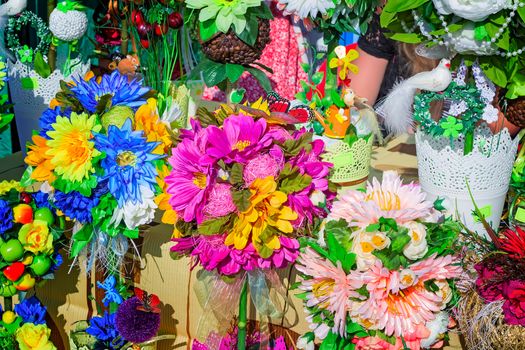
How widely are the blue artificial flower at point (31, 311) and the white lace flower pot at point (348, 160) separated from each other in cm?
51

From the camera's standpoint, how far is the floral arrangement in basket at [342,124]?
39.3 inches

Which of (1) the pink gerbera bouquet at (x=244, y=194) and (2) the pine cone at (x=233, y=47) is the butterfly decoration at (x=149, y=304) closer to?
A: (1) the pink gerbera bouquet at (x=244, y=194)

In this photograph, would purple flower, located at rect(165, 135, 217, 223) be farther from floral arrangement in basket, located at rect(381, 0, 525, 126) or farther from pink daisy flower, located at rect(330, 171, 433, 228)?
floral arrangement in basket, located at rect(381, 0, 525, 126)

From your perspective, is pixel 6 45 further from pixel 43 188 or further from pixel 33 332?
pixel 33 332

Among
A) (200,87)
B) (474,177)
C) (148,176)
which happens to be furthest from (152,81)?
(474,177)

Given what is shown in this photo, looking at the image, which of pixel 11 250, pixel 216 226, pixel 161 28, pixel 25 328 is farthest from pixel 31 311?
pixel 161 28

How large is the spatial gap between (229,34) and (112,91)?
21 cm

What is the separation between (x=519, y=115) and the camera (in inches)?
33.6

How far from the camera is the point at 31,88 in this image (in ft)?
4.19

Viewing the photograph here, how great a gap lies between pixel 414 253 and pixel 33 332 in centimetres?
65

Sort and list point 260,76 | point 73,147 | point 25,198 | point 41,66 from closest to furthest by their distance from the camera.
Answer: point 73,147 < point 25,198 < point 260,76 < point 41,66

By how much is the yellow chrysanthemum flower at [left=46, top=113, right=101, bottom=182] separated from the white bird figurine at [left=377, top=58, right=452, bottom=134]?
0.40 m

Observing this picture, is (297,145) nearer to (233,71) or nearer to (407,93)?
(407,93)

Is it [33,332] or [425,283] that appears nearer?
[425,283]
